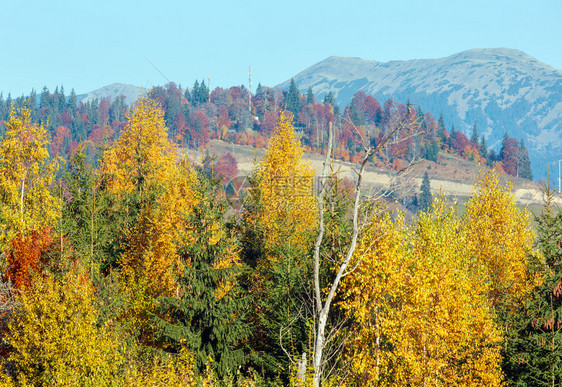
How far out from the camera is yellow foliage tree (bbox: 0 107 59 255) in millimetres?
36594

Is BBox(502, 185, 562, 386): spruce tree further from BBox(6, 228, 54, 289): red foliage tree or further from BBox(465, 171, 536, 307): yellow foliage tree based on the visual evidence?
BBox(6, 228, 54, 289): red foliage tree

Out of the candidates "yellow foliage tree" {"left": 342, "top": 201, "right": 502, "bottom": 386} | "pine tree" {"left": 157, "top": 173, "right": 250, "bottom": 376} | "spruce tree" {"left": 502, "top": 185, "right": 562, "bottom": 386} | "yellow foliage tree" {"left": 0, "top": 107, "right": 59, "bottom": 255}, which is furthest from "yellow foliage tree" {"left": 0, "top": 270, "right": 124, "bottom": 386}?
"spruce tree" {"left": 502, "top": 185, "right": 562, "bottom": 386}

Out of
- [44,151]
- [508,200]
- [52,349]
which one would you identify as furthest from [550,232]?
[44,151]

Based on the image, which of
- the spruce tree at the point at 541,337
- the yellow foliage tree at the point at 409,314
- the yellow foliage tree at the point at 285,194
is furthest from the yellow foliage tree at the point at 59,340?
the spruce tree at the point at 541,337

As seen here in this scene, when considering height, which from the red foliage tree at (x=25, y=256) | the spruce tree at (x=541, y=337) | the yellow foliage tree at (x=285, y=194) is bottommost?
the spruce tree at (x=541, y=337)

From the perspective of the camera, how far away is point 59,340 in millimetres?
23844

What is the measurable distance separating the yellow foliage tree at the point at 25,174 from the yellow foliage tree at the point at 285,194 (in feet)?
45.6

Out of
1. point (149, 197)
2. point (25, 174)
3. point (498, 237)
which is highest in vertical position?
point (25, 174)

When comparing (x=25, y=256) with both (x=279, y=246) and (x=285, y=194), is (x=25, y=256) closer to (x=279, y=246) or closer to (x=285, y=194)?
(x=279, y=246)

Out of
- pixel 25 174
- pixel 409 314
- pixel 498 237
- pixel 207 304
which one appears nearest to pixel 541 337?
pixel 409 314

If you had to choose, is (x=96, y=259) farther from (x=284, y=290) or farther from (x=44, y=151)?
(x=284, y=290)

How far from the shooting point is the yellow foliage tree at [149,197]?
35.2 metres

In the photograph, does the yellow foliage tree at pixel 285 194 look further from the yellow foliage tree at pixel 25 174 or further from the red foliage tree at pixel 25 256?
the yellow foliage tree at pixel 25 174

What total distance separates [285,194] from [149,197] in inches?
404
